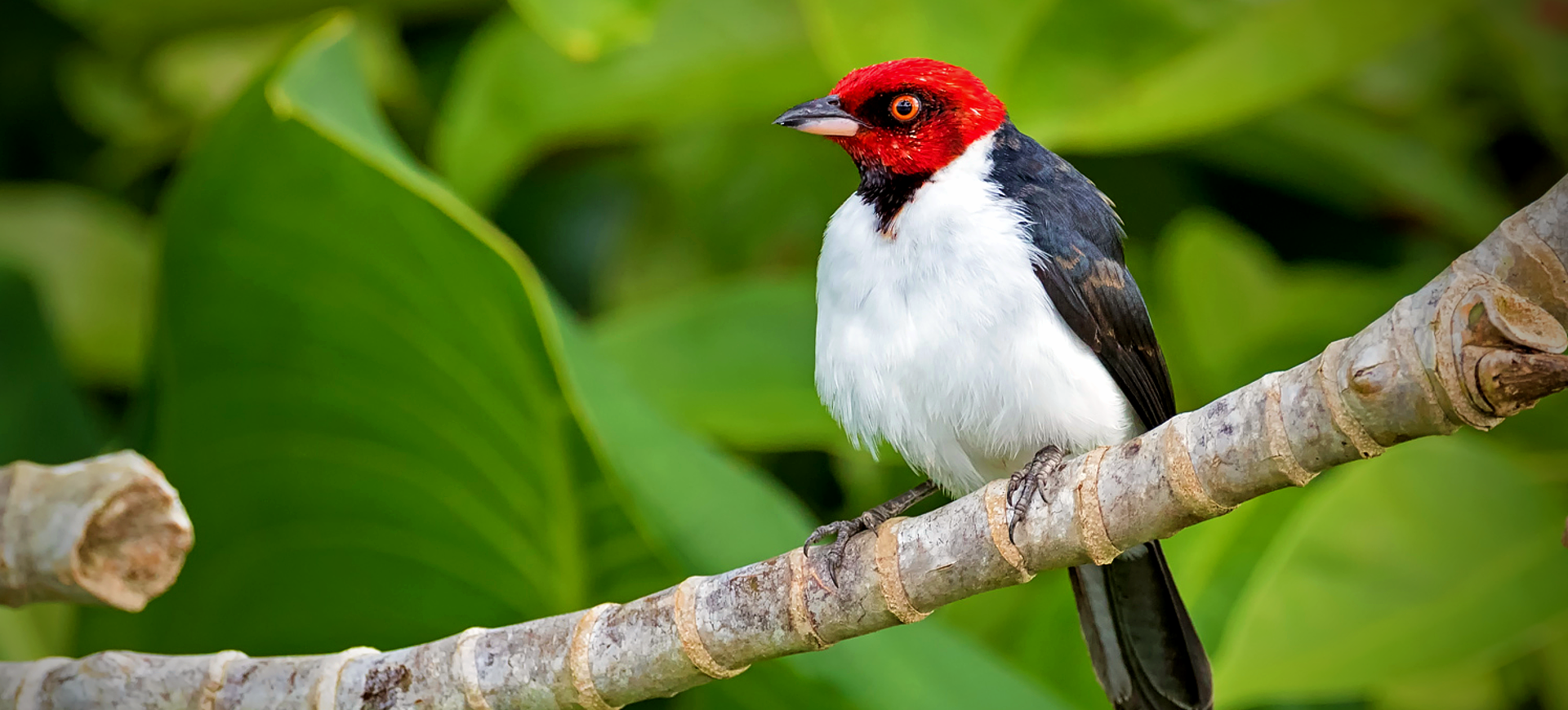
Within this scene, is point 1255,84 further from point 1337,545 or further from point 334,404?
point 334,404

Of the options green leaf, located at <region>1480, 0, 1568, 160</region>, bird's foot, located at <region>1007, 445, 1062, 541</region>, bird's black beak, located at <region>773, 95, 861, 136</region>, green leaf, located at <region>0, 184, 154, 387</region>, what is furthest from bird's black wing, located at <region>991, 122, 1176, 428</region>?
green leaf, located at <region>0, 184, 154, 387</region>

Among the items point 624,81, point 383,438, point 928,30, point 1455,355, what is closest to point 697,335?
point 624,81

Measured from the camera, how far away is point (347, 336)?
5.02 ft

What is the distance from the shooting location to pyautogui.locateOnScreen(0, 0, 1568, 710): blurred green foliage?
1406 mm

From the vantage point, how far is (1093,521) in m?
0.81

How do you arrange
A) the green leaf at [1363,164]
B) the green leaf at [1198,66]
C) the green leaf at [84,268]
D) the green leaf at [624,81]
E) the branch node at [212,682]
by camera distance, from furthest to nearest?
the green leaf at [84,268], the green leaf at [1363,164], the green leaf at [624,81], the green leaf at [1198,66], the branch node at [212,682]

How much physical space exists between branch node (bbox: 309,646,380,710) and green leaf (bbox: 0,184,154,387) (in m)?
1.47

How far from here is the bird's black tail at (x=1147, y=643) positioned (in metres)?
1.27

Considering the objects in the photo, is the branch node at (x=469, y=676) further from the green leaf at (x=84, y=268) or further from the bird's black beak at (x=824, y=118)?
the green leaf at (x=84, y=268)

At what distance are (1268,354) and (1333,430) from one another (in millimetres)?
1228

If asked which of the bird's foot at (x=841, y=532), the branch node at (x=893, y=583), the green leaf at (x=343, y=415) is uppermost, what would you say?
the branch node at (x=893, y=583)

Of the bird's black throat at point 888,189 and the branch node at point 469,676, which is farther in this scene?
the bird's black throat at point 888,189

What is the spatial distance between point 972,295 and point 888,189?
132 millimetres

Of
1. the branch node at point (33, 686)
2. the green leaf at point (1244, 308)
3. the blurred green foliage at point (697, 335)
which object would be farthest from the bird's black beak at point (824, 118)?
the green leaf at point (1244, 308)
